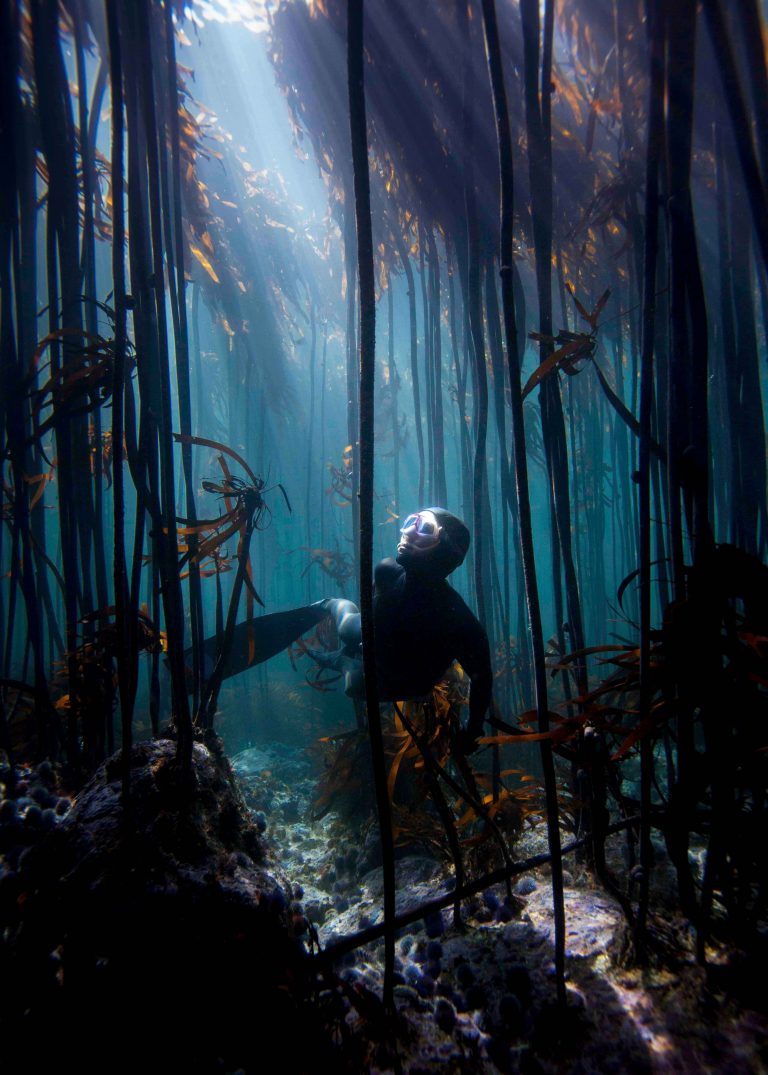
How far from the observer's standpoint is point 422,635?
3004 mm

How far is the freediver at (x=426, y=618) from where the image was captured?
9.56 feet

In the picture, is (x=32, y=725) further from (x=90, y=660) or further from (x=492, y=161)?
(x=492, y=161)

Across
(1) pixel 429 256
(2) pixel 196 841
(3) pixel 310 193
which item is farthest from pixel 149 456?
(3) pixel 310 193

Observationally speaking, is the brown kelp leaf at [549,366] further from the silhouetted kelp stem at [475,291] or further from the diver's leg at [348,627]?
the diver's leg at [348,627]

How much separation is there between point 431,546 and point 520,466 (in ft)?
4.86

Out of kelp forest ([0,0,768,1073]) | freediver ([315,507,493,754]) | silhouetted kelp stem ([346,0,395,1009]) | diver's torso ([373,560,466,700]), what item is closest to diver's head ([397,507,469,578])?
freediver ([315,507,493,754])

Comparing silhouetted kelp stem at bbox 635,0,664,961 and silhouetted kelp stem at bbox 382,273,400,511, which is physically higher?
silhouetted kelp stem at bbox 382,273,400,511

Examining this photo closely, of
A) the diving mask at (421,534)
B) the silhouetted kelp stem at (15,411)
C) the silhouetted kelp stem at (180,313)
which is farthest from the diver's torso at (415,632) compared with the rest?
the silhouetted kelp stem at (15,411)

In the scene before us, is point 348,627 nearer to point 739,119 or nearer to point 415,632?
point 415,632

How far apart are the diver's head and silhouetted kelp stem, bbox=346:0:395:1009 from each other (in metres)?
1.62

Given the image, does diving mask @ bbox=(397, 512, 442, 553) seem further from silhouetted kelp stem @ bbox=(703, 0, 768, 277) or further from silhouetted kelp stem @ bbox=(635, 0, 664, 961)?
silhouetted kelp stem @ bbox=(703, 0, 768, 277)

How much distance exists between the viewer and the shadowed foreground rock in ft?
4.28

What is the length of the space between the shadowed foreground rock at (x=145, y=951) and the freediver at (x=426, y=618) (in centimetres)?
145

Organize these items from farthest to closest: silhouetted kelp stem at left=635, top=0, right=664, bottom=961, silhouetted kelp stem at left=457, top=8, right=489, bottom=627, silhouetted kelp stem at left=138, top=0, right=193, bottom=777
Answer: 1. silhouetted kelp stem at left=457, top=8, right=489, bottom=627
2. silhouetted kelp stem at left=138, top=0, right=193, bottom=777
3. silhouetted kelp stem at left=635, top=0, right=664, bottom=961
